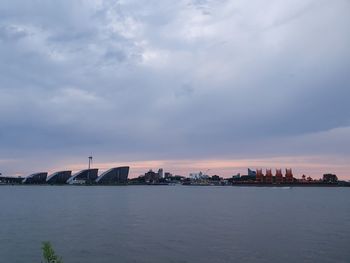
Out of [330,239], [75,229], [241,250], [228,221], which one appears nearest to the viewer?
[241,250]

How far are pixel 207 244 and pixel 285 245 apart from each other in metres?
8.09

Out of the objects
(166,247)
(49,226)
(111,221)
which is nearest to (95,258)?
(166,247)

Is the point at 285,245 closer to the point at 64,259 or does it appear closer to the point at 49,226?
the point at 64,259

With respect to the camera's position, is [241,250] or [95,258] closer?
[95,258]

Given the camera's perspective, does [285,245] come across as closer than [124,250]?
No

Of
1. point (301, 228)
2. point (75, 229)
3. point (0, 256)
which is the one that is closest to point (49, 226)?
point (75, 229)

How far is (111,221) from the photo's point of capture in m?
66.4

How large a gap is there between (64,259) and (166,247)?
32.7 ft

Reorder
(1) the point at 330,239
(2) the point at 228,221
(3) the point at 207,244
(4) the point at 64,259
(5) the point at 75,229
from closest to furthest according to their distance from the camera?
(4) the point at 64,259 < (3) the point at 207,244 < (1) the point at 330,239 < (5) the point at 75,229 < (2) the point at 228,221

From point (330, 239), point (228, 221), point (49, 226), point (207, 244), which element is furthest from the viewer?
point (228, 221)

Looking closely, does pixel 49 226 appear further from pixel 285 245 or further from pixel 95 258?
pixel 285 245

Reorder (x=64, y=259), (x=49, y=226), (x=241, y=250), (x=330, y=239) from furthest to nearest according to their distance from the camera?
(x=49, y=226), (x=330, y=239), (x=241, y=250), (x=64, y=259)

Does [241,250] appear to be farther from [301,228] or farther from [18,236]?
[18,236]

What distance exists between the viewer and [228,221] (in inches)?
2596
